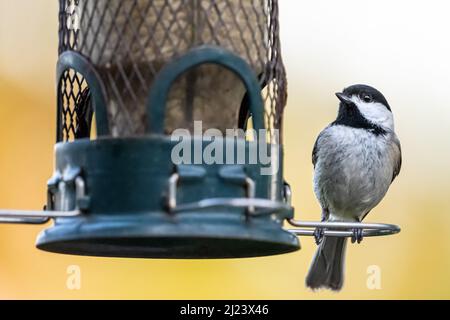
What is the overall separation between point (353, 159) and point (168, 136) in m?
2.90

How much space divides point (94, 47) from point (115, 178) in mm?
613

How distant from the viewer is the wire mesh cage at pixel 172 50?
398 centimetres

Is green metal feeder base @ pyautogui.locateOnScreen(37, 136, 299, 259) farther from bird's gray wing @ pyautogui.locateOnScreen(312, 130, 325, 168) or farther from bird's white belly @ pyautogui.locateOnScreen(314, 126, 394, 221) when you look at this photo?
bird's gray wing @ pyautogui.locateOnScreen(312, 130, 325, 168)

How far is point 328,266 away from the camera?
265 inches

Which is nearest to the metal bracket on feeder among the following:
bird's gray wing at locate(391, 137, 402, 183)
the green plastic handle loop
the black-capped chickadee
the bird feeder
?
the bird feeder

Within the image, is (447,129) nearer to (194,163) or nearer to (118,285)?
(118,285)

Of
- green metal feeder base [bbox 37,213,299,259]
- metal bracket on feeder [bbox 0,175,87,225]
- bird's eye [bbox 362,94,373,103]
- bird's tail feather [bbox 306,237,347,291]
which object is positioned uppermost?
bird's eye [bbox 362,94,373,103]

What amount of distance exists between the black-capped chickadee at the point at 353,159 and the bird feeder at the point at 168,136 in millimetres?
2184

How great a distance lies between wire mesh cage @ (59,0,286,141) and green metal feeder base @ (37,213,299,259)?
0.41m

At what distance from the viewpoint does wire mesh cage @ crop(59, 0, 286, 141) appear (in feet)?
13.1

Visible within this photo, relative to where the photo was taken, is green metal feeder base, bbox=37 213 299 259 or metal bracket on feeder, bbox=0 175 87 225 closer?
metal bracket on feeder, bbox=0 175 87 225

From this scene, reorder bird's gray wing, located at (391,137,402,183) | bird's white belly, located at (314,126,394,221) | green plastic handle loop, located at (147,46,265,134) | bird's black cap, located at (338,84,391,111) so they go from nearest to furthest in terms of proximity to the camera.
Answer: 1. green plastic handle loop, located at (147,46,265,134)
2. bird's black cap, located at (338,84,391,111)
3. bird's white belly, located at (314,126,394,221)
4. bird's gray wing, located at (391,137,402,183)

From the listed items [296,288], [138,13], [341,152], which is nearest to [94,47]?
[138,13]

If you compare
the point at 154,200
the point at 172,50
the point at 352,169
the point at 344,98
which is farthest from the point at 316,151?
the point at 154,200
